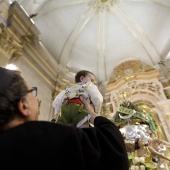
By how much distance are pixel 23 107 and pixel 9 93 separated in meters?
0.10

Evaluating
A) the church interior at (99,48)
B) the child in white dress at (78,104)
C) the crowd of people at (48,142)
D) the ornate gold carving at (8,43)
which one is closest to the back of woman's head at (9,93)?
the crowd of people at (48,142)

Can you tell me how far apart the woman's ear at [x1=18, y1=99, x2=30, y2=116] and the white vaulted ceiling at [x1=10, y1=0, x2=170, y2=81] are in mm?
6993

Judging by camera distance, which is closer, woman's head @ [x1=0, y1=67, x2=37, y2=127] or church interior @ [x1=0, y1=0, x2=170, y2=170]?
woman's head @ [x1=0, y1=67, x2=37, y2=127]

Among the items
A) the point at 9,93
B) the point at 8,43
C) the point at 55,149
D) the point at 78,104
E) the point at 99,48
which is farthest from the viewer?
the point at 99,48

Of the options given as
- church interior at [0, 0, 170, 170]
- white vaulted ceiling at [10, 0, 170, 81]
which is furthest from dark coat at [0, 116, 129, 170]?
white vaulted ceiling at [10, 0, 170, 81]

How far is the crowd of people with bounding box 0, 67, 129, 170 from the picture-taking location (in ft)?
1.98

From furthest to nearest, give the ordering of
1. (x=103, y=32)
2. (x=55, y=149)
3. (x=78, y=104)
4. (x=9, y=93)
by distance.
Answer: (x=103, y=32), (x=78, y=104), (x=9, y=93), (x=55, y=149)

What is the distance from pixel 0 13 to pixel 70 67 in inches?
164

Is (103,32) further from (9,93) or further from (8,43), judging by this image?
(9,93)

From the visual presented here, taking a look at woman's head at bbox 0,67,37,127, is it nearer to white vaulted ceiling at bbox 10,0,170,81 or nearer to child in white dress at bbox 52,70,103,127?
child in white dress at bbox 52,70,103,127

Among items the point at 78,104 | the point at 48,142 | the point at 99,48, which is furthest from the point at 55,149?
the point at 99,48

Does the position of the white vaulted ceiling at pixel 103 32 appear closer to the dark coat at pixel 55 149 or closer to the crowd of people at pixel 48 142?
the crowd of people at pixel 48 142

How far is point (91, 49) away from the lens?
9.30m

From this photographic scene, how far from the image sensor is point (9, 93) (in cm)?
79
